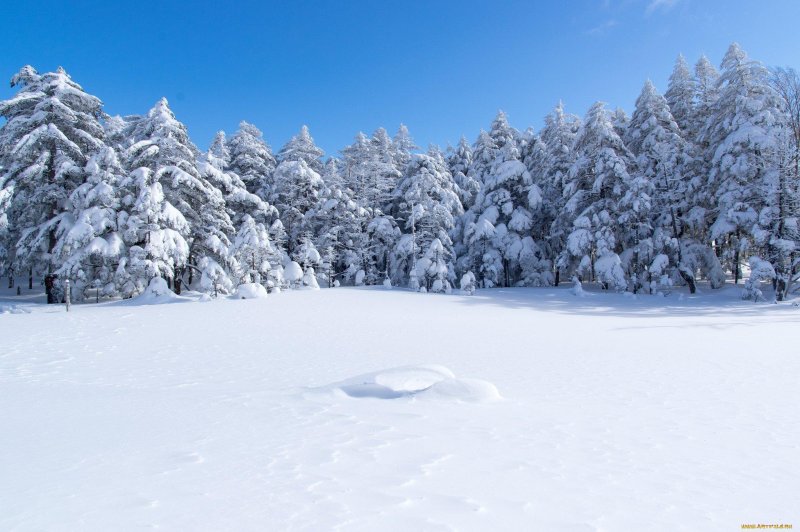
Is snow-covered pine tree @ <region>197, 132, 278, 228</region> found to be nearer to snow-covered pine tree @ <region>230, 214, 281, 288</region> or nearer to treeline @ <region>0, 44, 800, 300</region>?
treeline @ <region>0, 44, 800, 300</region>

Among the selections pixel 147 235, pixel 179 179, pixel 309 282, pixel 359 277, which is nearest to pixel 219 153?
pixel 179 179

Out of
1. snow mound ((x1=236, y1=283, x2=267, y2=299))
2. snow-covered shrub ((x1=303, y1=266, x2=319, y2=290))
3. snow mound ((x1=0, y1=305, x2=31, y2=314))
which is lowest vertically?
snow mound ((x1=0, y1=305, x2=31, y2=314))

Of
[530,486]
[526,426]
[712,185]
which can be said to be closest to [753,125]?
[712,185]

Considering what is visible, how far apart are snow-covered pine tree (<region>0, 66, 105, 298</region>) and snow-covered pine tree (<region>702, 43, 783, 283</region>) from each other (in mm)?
36182

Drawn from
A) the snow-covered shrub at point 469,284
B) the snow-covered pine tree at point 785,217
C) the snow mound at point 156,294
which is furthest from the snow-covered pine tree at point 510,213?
the snow mound at point 156,294

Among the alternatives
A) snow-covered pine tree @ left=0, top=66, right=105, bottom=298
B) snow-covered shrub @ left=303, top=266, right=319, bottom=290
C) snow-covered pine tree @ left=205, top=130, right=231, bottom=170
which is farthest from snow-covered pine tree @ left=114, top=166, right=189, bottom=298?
snow-covered shrub @ left=303, top=266, right=319, bottom=290

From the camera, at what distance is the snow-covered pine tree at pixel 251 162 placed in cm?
3450

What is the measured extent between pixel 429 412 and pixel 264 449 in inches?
91.9

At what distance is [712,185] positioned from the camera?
1005 inches

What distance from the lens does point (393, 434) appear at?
476cm

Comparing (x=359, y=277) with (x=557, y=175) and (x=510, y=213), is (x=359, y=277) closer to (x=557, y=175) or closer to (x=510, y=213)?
(x=510, y=213)

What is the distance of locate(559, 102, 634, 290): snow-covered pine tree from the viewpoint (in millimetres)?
25609

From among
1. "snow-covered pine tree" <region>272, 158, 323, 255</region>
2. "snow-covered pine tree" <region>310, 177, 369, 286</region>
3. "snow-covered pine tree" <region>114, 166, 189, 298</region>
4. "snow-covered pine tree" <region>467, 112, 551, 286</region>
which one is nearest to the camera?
"snow-covered pine tree" <region>114, 166, 189, 298</region>

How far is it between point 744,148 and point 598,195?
7.89 m
